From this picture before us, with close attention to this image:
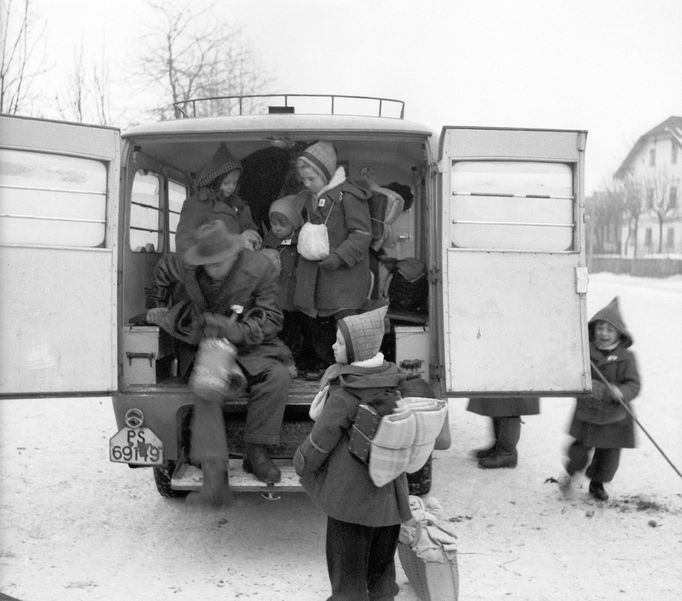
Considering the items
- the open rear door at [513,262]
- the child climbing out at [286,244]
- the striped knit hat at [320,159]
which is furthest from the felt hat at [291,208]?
the open rear door at [513,262]

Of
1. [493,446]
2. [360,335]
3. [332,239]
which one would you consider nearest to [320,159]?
[332,239]

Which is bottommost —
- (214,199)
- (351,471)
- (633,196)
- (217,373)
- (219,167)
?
(351,471)

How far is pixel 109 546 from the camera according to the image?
4723 millimetres

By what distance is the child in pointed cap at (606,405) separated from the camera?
5.23m

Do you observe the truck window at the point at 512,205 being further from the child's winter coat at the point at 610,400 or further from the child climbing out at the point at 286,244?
the child climbing out at the point at 286,244

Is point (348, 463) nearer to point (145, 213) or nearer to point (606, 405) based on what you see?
point (606, 405)

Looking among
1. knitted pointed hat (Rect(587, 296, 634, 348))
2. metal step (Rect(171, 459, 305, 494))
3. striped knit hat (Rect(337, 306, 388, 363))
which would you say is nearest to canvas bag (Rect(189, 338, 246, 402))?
metal step (Rect(171, 459, 305, 494))

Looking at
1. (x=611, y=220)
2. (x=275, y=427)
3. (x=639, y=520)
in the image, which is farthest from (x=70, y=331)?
(x=611, y=220)

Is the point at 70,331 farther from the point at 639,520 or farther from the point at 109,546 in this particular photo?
the point at 639,520

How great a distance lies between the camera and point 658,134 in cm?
3541

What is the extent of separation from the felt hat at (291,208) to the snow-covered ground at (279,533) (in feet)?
6.67

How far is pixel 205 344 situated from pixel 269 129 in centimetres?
136

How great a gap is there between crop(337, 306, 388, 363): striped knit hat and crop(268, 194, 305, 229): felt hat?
232 cm

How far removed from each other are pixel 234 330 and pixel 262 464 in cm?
79
